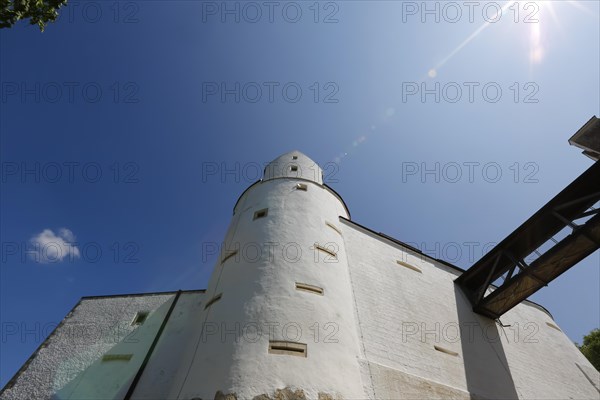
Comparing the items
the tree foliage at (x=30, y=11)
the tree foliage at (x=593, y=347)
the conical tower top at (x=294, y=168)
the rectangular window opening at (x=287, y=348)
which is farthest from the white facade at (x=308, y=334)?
the tree foliage at (x=593, y=347)

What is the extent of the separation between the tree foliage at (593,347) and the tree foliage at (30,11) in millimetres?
29663

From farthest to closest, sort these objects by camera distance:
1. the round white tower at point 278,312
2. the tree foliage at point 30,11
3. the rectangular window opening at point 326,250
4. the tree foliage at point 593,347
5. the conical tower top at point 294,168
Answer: the tree foliage at point 593,347
the conical tower top at point 294,168
the rectangular window opening at point 326,250
the round white tower at point 278,312
the tree foliage at point 30,11

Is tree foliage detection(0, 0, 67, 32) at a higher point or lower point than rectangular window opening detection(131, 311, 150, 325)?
higher

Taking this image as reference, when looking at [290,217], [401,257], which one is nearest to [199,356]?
Result: [290,217]

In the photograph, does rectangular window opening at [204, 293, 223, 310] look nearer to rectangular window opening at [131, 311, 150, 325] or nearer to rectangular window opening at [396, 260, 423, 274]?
rectangular window opening at [131, 311, 150, 325]

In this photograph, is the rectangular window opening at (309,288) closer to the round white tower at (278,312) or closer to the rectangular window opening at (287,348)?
the round white tower at (278,312)

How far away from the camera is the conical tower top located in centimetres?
1462

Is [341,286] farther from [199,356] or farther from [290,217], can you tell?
[199,356]

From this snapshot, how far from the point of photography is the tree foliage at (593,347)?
65.4 ft

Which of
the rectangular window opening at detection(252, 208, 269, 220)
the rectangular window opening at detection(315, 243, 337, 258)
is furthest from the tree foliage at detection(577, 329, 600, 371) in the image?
the rectangular window opening at detection(252, 208, 269, 220)

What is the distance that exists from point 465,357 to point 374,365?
12.8 feet

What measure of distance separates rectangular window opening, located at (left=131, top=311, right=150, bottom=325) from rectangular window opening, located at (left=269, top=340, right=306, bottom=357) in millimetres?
7116

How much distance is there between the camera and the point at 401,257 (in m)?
13.2

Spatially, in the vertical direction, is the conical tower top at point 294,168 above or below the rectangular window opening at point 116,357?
above
